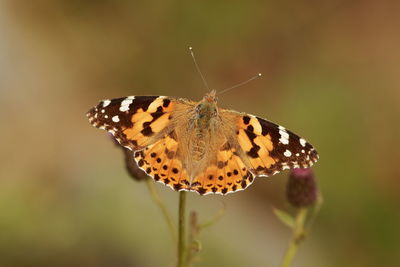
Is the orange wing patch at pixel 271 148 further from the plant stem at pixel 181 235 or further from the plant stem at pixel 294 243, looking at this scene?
the plant stem at pixel 181 235

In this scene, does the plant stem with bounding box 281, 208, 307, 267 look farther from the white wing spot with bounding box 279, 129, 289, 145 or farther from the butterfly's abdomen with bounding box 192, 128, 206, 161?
the butterfly's abdomen with bounding box 192, 128, 206, 161

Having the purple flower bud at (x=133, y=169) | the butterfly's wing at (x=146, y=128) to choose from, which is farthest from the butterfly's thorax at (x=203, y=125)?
Answer: the purple flower bud at (x=133, y=169)

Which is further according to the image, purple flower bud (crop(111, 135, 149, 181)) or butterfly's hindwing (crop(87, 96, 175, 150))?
purple flower bud (crop(111, 135, 149, 181))

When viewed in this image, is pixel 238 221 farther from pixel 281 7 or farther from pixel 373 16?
pixel 373 16

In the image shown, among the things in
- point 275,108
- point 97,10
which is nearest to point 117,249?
point 275,108

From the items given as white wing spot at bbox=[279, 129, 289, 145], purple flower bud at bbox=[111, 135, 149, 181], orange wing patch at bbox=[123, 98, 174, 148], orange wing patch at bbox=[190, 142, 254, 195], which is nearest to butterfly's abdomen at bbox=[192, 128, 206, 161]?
orange wing patch at bbox=[190, 142, 254, 195]

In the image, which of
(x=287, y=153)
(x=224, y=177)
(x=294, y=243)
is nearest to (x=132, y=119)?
(x=224, y=177)

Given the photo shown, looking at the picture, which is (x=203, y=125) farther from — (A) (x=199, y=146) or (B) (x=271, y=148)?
(B) (x=271, y=148)

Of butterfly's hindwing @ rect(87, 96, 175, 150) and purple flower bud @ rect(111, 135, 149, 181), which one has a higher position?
butterfly's hindwing @ rect(87, 96, 175, 150)
